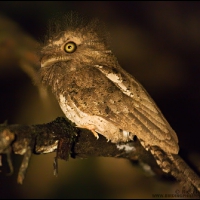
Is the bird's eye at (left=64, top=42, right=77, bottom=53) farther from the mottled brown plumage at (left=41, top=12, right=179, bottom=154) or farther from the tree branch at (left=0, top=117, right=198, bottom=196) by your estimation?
the tree branch at (left=0, top=117, right=198, bottom=196)

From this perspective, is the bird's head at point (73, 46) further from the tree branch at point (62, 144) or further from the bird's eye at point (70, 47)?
the tree branch at point (62, 144)

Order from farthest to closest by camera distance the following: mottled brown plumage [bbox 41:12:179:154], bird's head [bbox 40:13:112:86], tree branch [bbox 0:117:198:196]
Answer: bird's head [bbox 40:13:112:86]
mottled brown plumage [bbox 41:12:179:154]
tree branch [bbox 0:117:198:196]

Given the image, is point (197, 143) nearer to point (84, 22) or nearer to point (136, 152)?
point (136, 152)

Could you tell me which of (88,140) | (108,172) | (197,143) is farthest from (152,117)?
(108,172)

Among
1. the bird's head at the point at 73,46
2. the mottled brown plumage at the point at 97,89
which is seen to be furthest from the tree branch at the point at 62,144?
the bird's head at the point at 73,46

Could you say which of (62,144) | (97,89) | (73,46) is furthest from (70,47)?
(62,144)

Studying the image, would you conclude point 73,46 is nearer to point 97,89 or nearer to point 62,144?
point 97,89

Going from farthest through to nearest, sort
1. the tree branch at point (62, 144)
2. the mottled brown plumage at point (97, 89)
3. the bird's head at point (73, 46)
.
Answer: the bird's head at point (73, 46) → the mottled brown plumage at point (97, 89) → the tree branch at point (62, 144)

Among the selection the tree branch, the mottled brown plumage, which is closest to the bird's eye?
the mottled brown plumage
